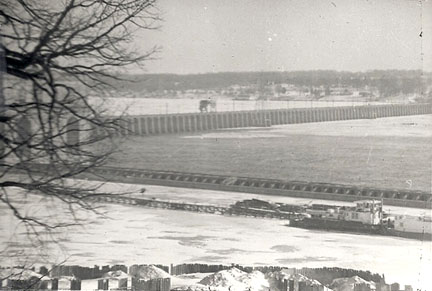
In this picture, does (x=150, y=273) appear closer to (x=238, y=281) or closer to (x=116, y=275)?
(x=116, y=275)

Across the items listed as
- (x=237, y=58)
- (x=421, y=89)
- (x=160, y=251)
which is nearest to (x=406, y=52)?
(x=421, y=89)

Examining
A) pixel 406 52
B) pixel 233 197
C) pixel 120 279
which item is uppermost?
pixel 406 52

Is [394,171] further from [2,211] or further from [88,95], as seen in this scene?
[2,211]

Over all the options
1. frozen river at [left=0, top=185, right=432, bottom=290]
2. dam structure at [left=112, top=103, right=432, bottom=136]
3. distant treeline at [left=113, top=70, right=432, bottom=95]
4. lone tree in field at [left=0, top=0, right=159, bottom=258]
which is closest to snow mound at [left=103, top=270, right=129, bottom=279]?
frozen river at [left=0, top=185, right=432, bottom=290]

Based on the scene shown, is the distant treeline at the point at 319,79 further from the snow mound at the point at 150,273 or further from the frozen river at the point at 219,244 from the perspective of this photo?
the snow mound at the point at 150,273

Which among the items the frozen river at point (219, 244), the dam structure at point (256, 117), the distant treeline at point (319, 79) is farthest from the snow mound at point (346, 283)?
the distant treeline at point (319, 79)

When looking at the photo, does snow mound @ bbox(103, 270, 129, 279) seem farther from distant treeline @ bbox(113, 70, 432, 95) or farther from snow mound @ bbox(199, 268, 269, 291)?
distant treeline @ bbox(113, 70, 432, 95)
